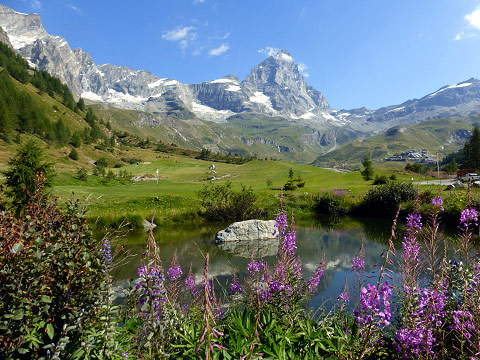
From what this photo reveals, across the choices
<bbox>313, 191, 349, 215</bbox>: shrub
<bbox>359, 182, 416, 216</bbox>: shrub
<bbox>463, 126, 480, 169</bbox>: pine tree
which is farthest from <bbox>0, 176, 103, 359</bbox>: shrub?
<bbox>463, 126, 480, 169</bbox>: pine tree

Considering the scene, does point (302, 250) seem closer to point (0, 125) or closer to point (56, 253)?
point (56, 253)

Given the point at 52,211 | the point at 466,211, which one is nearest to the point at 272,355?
the point at 52,211

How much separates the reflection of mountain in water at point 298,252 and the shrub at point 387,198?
864 centimetres

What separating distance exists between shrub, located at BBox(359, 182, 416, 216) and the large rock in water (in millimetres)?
15956

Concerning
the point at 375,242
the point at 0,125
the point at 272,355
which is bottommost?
the point at 375,242

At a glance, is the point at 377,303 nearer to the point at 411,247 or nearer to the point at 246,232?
the point at 411,247

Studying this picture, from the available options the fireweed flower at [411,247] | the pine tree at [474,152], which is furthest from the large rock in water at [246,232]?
the pine tree at [474,152]

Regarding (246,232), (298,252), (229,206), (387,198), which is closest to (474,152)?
A: (387,198)

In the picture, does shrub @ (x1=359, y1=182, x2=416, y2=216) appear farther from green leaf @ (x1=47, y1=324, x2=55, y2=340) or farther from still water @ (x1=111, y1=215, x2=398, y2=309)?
green leaf @ (x1=47, y1=324, x2=55, y2=340)

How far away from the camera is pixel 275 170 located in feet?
271

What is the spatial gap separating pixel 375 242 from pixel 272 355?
19479mm

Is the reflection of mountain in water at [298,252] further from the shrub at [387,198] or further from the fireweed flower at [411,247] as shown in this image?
the shrub at [387,198]

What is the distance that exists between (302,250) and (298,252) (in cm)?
160

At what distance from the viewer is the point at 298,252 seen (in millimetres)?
16562
